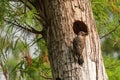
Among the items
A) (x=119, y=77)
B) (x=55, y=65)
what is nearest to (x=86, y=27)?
(x=55, y=65)

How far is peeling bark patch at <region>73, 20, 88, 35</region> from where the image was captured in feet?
5.37

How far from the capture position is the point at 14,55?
2164 mm

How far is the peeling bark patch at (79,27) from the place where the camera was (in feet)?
5.37

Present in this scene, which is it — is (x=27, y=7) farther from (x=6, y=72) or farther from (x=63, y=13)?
(x=6, y=72)

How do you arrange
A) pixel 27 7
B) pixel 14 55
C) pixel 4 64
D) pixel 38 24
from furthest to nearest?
pixel 4 64
pixel 14 55
pixel 38 24
pixel 27 7

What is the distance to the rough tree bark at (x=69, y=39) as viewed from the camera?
1.59 meters

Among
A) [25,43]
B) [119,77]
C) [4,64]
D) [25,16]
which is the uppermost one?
[25,16]

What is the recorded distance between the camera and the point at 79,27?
165cm

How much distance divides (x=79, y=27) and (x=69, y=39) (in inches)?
3.3

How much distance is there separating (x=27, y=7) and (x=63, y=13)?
0.75 feet

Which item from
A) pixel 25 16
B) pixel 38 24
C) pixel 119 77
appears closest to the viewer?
pixel 25 16

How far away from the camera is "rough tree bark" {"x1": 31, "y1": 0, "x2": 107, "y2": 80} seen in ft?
5.21

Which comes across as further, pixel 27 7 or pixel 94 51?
pixel 27 7

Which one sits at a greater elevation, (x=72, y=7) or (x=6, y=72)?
(x=72, y=7)
